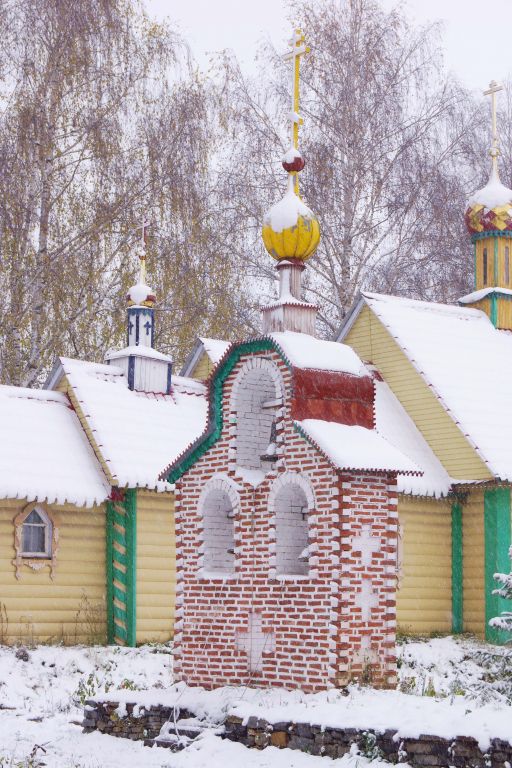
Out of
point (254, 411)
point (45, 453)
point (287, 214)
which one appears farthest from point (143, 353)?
point (287, 214)

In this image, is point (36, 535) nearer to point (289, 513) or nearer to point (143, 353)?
point (143, 353)

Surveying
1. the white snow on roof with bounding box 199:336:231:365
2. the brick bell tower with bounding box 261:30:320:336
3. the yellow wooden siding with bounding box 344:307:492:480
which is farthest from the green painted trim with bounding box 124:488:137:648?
the brick bell tower with bounding box 261:30:320:336

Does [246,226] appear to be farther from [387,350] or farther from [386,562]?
[386,562]

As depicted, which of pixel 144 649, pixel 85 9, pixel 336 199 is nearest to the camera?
pixel 144 649

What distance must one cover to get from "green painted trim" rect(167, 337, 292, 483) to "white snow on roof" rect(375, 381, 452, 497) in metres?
6.62

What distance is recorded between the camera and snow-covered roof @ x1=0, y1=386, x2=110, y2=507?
59.0ft

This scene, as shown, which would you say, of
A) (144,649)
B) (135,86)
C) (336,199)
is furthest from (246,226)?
(144,649)

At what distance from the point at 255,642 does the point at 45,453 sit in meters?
6.71

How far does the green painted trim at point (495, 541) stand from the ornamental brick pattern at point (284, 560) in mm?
7501

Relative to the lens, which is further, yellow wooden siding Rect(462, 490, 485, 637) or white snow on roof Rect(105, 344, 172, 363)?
white snow on roof Rect(105, 344, 172, 363)

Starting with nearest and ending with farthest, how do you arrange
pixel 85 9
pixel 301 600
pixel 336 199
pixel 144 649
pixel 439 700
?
pixel 439 700 → pixel 301 600 → pixel 144 649 → pixel 85 9 → pixel 336 199

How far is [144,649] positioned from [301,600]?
6.07 meters

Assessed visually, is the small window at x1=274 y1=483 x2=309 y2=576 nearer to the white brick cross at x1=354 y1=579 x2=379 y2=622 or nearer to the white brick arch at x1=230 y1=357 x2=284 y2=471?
the white brick arch at x1=230 y1=357 x2=284 y2=471

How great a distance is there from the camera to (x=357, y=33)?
27.8m
